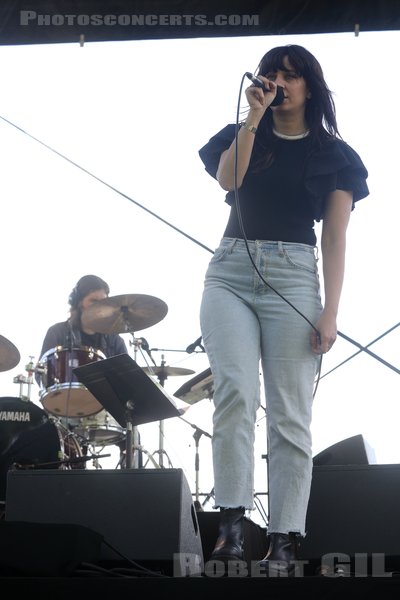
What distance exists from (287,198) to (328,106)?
0.30 meters

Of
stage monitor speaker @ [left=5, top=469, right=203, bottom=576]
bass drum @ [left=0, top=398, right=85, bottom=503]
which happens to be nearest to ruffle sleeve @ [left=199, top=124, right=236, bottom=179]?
stage monitor speaker @ [left=5, top=469, right=203, bottom=576]

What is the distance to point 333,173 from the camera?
230 cm

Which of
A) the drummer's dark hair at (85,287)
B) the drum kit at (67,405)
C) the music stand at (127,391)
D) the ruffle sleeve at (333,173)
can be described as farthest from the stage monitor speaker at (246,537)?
the drummer's dark hair at (85,287)

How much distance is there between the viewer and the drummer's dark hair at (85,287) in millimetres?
5418

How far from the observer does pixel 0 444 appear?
4.57 m

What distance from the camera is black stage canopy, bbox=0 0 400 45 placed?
3381mm

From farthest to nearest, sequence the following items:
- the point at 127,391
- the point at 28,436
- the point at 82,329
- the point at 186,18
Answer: the point at 82,329 < the point at 28,436 < the point at 127,391 < the point at 186,18

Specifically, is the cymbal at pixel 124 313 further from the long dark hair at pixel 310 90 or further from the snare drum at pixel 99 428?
the long dark hair at pixel 310 90

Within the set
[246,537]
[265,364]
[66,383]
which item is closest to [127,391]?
[66,383]

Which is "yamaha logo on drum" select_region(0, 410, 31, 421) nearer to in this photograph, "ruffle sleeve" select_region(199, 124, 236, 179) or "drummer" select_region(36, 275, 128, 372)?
"drummer" select_region(36, 275, 128, 372)

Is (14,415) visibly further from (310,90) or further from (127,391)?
(310,90)

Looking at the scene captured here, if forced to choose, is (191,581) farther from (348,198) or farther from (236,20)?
(236,20)

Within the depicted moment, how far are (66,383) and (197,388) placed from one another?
0.83 metres

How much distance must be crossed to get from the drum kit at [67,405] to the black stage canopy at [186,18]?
1762 mm
